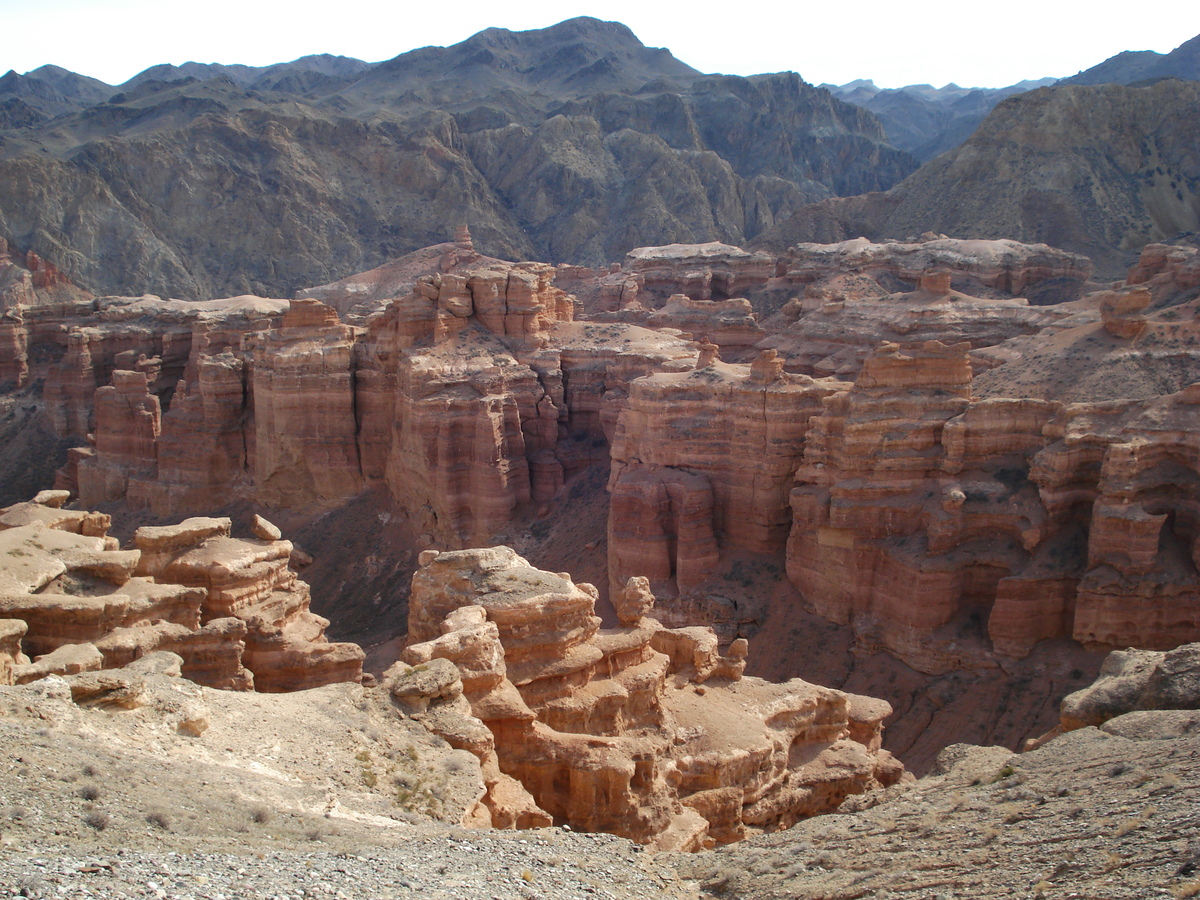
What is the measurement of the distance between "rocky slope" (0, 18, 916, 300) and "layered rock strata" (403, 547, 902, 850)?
279ft

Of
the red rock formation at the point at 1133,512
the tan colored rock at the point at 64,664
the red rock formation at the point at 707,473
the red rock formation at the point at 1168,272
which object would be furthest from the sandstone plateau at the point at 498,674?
the red rock formation at the point at 1168,272

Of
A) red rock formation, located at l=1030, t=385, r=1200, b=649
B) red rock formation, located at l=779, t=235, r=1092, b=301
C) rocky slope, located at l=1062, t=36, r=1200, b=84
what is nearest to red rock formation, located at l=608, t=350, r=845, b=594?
red rock formation, located at l=1030, t=385, r=1200, b=649

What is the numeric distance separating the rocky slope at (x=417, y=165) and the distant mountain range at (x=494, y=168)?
10.4 inches

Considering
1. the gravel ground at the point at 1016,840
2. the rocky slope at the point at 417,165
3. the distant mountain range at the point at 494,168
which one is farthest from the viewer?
the rocky slope at the point at 417,165

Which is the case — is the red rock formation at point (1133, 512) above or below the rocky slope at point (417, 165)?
below

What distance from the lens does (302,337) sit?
44625 mm

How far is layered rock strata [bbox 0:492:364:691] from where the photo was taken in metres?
17.9

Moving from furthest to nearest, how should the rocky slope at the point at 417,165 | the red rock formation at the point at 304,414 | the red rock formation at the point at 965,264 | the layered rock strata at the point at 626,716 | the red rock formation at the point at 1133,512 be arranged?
the rocky slope at the point at 417,165
the red rock formation at the point at 965,264
the red rock formation at the point at 304,414
the red rock formation at the point at 1133,512
the layered rock strata at the point at 626,716

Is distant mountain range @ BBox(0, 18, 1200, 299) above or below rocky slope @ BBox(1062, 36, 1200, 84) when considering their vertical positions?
below

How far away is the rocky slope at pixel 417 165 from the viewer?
330 ft

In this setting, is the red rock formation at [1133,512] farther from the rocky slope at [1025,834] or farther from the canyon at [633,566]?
the rocky slope at [1025,834]

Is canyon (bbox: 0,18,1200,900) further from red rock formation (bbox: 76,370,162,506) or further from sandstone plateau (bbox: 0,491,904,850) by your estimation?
red rock formation (bbox: 76,370,162,506)

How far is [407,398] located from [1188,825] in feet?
107

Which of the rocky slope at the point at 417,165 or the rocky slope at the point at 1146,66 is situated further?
the rocky slope at the point at 1146,66
